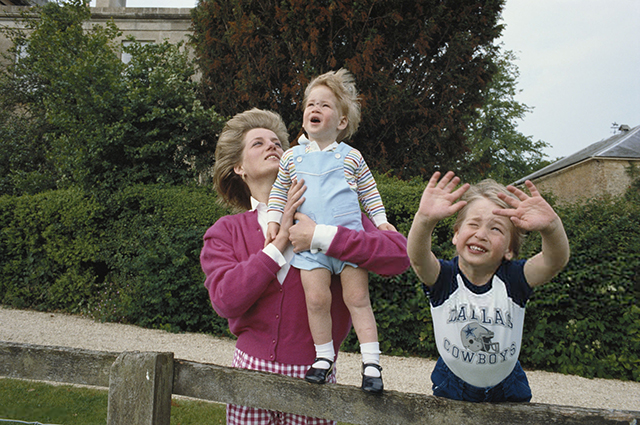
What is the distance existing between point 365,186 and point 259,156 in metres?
0.56

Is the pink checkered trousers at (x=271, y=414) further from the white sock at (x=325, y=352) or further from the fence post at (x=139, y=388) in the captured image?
the fence post at (x=139, y=388)

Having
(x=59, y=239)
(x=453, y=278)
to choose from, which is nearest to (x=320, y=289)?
(x=453, y=278)

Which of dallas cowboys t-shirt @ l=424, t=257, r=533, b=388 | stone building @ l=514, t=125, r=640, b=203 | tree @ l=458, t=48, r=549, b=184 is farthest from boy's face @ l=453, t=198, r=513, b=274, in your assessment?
tree @ l=458, t=48, r=549, b=184

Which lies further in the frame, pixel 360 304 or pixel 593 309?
pixel 593 309

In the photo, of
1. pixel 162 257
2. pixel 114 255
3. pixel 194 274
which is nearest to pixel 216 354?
pixel 194 274

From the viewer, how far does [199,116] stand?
32.2 feet

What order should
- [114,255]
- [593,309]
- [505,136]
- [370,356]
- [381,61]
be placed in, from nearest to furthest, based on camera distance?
[370,356]
[593,309]
[114,255]
[381,61]
[505,136]

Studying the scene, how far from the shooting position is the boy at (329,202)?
187 cm

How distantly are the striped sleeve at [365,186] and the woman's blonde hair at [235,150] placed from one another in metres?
0.54

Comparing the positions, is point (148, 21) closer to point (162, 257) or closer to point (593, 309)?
point (162, 257)

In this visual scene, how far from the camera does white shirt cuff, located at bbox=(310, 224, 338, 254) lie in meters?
1.84

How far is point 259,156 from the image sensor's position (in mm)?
2322

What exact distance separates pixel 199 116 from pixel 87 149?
2.42 metres

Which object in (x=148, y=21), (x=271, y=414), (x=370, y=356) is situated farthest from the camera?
(x=148, y=21)
